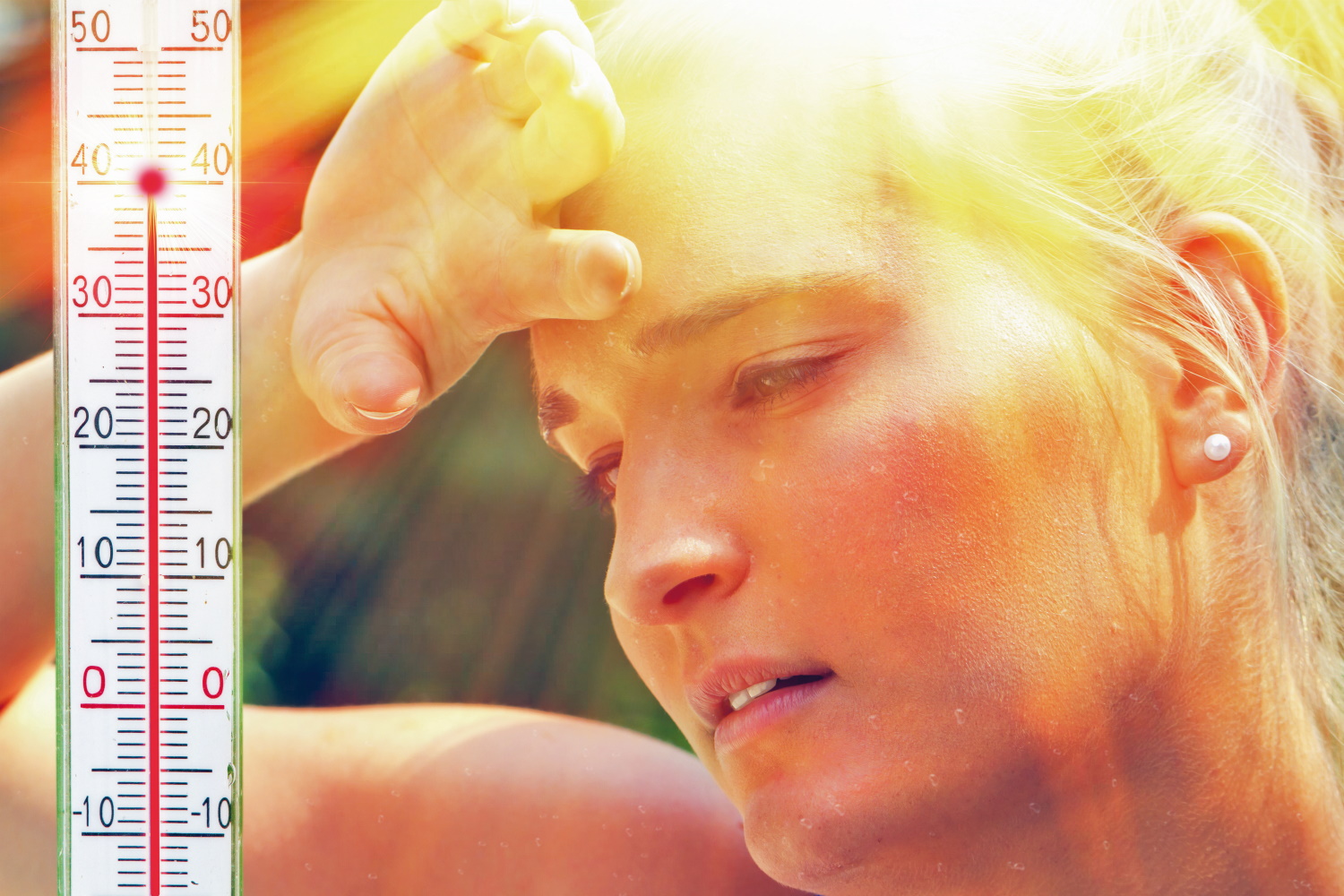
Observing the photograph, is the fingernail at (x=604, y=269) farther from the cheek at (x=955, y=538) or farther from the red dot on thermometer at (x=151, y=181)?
the red dot on thermometer at (x=151, y=181)

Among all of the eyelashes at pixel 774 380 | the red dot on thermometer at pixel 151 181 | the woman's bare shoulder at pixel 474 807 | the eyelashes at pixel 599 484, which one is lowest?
the woman's bare shoulder at pixel 474 807

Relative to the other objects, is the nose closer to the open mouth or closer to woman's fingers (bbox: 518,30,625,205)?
the open mouth

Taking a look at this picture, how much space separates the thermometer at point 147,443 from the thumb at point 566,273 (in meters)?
0.17

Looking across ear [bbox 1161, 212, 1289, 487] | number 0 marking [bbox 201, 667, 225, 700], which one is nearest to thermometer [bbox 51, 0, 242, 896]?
number 0 marking [bbox 201, 667, 225, 700]

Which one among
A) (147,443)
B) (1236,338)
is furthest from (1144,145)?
(147,443)

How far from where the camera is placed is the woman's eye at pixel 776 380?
0.63 m

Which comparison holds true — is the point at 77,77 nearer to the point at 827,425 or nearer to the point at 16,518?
the point at 16,518

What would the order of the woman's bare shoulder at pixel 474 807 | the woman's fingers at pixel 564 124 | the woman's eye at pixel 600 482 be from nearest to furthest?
1. the woman's fingers at pixel 564 124
2. the woman's eye at pixel 600 482
3. the woman's bare shoulder at pixel 474 807

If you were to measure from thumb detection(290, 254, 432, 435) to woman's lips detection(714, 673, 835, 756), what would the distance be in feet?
0.89

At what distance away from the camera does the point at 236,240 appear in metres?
0.66

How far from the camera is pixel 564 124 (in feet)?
2.00

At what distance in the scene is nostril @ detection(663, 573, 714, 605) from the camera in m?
0.64

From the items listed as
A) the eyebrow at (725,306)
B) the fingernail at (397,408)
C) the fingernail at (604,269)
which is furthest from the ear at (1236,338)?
the fingernail at (397,408)

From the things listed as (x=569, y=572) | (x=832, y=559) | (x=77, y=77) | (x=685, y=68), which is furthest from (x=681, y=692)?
(x=77, y=77)
